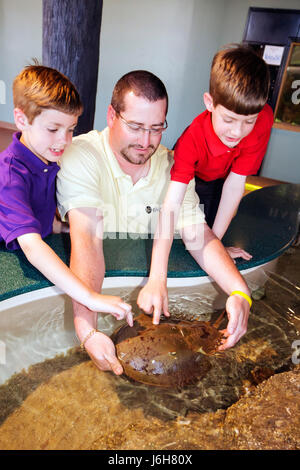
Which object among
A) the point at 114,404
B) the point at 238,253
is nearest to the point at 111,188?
the point at 238,253

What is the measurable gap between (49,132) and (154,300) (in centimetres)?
101

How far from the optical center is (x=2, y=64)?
28.2ft

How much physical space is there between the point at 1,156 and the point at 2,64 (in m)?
8.03

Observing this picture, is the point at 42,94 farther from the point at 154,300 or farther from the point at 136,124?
the point at 154,300

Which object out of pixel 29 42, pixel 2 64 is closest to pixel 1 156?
pixel 29 42

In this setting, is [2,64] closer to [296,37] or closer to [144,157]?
[296,37]

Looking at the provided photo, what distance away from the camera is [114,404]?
1.78 metres

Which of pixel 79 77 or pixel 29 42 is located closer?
pixel 79 77

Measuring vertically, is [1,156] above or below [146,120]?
below

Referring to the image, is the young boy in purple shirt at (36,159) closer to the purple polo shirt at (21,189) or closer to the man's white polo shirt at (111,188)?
the purple polo shirt at (21,189)

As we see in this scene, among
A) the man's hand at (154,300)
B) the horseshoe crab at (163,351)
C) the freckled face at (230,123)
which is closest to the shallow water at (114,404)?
the horseshoe crab at (163,351)

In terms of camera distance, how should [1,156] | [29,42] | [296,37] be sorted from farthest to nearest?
[29,42]
[296,37]
[1,156]

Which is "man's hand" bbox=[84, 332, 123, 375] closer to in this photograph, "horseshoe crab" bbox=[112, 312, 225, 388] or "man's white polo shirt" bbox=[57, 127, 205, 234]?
"horseshoe crab" bbox=[112, 312, 225, 388]
